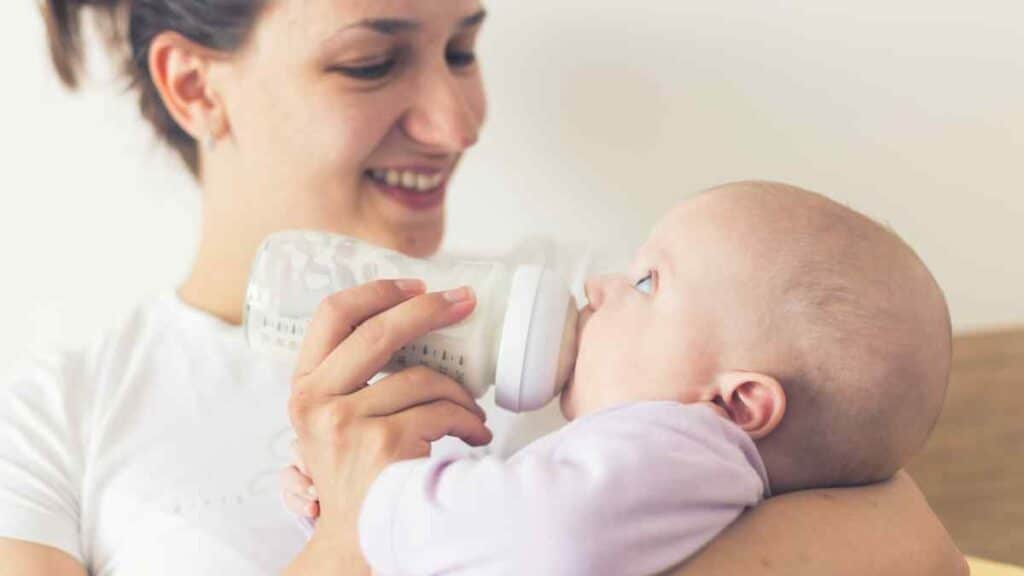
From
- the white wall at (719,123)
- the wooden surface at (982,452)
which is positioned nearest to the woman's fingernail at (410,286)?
the white wall at (719,123)

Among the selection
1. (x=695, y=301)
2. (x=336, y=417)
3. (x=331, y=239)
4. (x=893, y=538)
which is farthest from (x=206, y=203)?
(x=893, y=538)

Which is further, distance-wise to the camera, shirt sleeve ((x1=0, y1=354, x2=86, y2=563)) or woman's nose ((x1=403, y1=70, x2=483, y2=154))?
woman's nose ((x1=403, y1=70, x2=483, y2=154))

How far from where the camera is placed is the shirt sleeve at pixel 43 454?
1.20 m

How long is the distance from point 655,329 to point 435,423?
19 centimetres

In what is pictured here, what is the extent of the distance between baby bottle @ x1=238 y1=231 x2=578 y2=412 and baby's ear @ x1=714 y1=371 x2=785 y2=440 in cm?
13

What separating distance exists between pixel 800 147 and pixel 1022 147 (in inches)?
14.0

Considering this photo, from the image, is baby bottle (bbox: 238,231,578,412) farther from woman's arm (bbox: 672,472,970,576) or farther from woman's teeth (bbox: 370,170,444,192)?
woman's teeth (bbox: 370,170,444,192)

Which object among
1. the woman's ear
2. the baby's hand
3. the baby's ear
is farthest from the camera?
the woman's ear

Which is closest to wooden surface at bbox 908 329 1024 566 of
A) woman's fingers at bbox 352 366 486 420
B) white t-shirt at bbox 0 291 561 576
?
white t-shirt at bbox 0 291 561 576

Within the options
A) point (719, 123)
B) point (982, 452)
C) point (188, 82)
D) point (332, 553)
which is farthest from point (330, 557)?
point (982, 452)

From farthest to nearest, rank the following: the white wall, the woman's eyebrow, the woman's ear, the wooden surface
→ the wooden surface
the white wall
the woman's ear
the woman's eyebrow

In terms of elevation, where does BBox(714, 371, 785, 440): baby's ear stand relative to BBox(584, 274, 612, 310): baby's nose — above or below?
below

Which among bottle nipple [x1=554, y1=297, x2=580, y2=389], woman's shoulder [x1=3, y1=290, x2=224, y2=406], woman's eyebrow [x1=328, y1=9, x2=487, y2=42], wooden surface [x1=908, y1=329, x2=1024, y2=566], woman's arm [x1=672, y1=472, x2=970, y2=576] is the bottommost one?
wooden surface [x1=908, y1=329, x2=1024, y2=566]

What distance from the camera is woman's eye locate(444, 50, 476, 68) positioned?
144 centimetres
